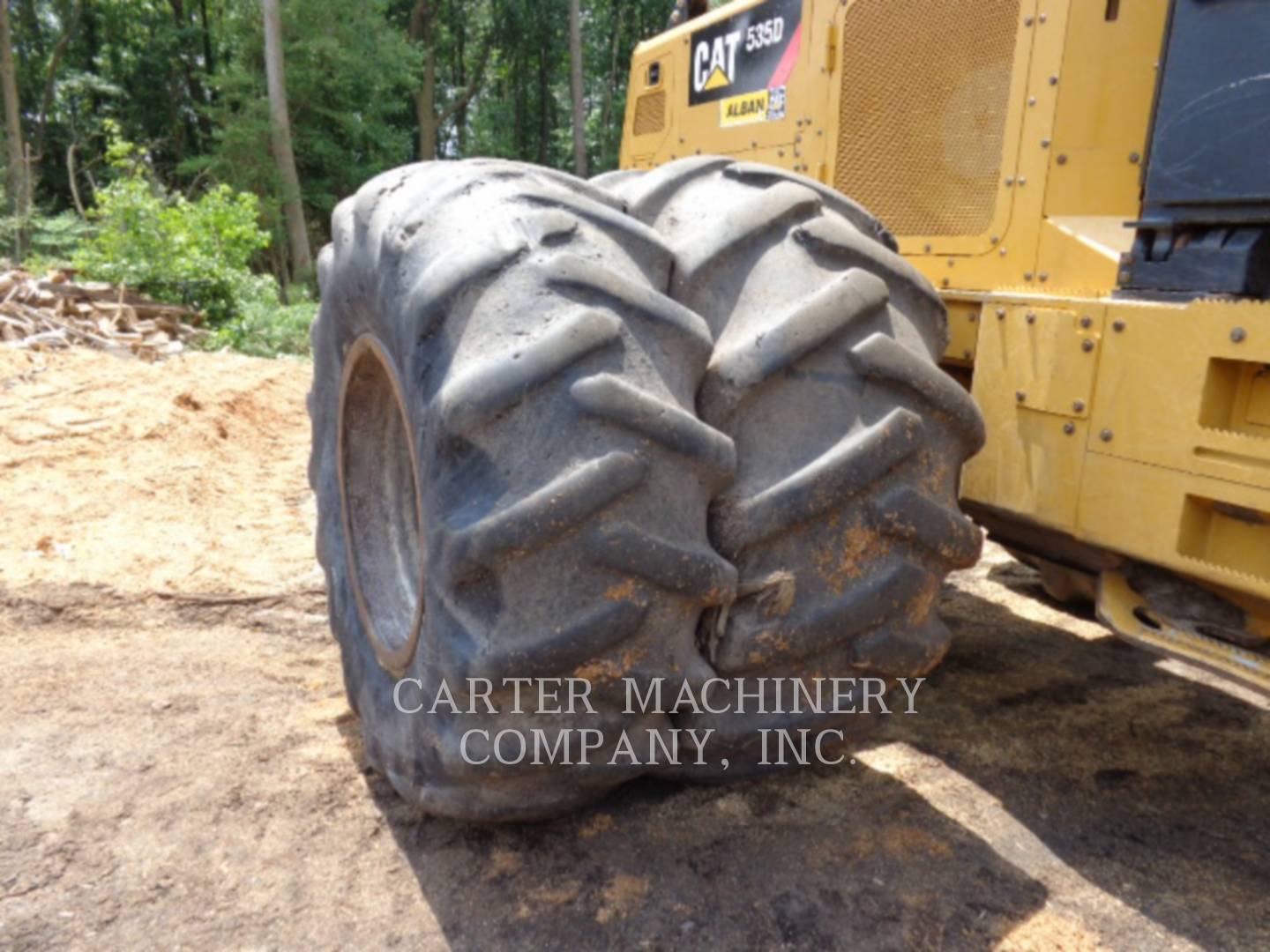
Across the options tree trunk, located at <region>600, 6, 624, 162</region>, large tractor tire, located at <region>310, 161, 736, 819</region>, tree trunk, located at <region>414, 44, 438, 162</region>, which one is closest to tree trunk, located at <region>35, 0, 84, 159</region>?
tree trunk, located at <region>414, 44, 438, 162</region>

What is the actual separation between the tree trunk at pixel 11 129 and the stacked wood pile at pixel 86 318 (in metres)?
10.3

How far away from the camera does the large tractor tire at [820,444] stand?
180 cm

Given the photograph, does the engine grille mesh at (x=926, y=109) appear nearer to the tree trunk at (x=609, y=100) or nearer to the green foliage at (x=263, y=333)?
the green foliage at (x=263, y=333)

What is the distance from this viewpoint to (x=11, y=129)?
1980cm

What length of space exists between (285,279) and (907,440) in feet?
64.6

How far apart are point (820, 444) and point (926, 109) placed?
4.84 ft

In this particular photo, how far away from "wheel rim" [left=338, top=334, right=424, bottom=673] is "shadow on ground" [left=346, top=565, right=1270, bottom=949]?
1.43 ft

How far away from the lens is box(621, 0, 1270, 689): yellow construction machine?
5.98 feet

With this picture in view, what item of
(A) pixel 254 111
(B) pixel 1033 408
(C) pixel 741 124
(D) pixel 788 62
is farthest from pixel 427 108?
(B) pixel 1033 408

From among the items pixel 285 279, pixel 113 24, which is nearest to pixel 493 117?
pixel 113 24

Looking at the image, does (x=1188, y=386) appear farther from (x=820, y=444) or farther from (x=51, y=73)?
(x=51, y=73)

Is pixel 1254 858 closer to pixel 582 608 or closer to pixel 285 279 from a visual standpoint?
pixel 582 608

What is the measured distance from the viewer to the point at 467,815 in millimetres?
1971

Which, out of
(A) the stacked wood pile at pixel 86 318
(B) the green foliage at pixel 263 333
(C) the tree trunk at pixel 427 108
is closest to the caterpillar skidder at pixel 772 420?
(A) the stacked wood pile at pixel 86 318
